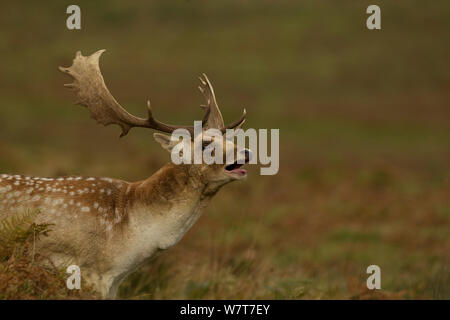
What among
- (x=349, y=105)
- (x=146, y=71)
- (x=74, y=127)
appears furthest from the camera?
(x=146, y=71)

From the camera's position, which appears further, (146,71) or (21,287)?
(146,71)

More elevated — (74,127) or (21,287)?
(74,127)

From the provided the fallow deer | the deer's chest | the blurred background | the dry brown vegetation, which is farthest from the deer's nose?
the blurred background

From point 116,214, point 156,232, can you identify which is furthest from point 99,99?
point 156,232

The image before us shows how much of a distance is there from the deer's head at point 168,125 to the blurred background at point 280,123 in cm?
208

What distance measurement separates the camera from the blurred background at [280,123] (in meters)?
12.0

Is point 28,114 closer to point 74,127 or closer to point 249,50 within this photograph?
point 74,127

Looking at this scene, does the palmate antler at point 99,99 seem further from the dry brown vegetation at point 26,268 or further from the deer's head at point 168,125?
the dry brown vegetation at point 26,268

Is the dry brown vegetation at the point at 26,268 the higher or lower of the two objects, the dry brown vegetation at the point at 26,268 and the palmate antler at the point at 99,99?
the lower

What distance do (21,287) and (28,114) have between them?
3469 cm

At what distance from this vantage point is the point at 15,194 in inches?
296

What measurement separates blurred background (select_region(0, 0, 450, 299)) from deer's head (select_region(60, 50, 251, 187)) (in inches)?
82.0

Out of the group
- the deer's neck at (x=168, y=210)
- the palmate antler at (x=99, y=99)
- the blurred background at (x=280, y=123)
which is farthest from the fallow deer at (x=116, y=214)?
the blurred background at (x=280, y=123)
